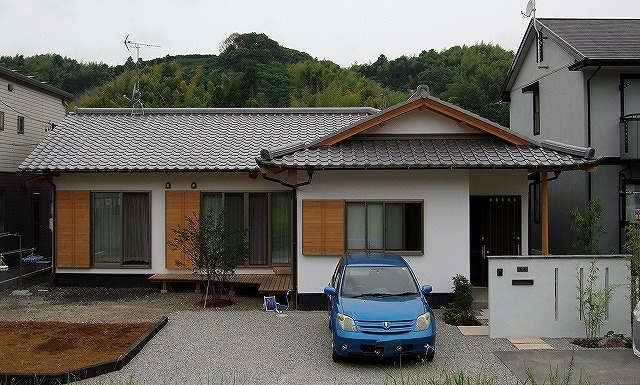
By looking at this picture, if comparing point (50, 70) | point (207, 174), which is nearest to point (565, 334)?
point (207, 174)

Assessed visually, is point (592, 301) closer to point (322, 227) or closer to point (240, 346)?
point (322, 227)

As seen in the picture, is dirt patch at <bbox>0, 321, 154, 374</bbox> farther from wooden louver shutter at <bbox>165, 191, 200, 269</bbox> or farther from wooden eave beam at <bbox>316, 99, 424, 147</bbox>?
wooden eave beam at <bbox>316, 99, 424, 147</bbox>

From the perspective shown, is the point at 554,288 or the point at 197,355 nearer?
the point at 197,355

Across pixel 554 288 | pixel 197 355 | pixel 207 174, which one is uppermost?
pixel 207 174

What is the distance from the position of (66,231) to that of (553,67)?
14.1 m

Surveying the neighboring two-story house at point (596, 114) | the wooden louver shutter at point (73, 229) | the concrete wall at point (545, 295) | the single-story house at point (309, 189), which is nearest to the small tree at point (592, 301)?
the concrete wall at point (545, 295)

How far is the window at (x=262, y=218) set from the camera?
1483 cm

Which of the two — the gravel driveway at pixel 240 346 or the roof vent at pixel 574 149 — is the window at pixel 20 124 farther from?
the roof vent at pixel 574 149

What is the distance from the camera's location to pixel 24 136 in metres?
18.9

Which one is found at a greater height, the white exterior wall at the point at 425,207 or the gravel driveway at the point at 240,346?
the white exterior wall at the point at 425,207

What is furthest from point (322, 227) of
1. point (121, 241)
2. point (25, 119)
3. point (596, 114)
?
point (25, 119)

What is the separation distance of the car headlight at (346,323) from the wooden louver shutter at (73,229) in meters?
8.55

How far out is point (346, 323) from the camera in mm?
8508

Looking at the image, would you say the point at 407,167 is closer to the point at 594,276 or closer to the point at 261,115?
the point at 594,276
